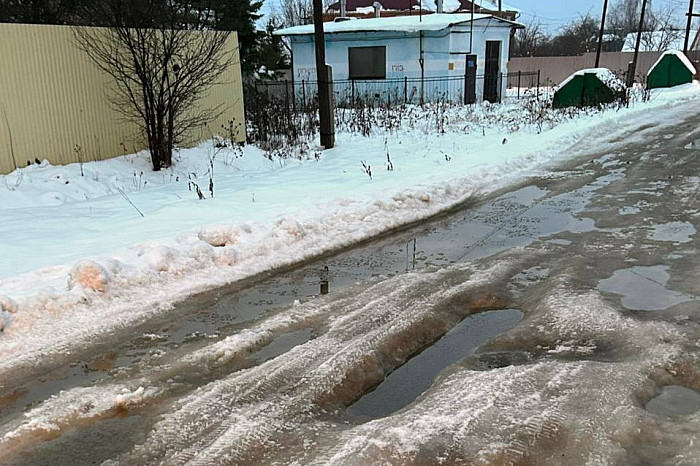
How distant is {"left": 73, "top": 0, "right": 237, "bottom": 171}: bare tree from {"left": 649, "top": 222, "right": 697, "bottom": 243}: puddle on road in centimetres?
773

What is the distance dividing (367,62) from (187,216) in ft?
68.2

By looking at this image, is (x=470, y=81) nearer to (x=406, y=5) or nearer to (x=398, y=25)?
(x=398, y=25)

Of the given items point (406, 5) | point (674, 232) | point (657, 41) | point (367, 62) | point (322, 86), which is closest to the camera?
point (674, 232)

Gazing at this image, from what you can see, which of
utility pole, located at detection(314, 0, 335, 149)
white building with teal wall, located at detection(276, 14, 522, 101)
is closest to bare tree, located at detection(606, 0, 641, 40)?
white building with teal wall, located at detection(276, 14, 522, 101)

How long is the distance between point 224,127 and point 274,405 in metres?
10.4

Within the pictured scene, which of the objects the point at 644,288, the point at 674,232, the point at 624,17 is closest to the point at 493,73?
the point at 674,232

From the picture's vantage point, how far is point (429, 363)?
393 cm

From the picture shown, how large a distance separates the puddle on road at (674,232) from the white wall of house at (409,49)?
65.2 feet

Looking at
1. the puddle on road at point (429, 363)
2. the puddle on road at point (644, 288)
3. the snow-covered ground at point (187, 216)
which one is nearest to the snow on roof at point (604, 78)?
the snow-covered ground at point (187, 216)

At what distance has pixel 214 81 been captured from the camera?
41.7 ft

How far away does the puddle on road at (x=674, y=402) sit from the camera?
321 centimetres

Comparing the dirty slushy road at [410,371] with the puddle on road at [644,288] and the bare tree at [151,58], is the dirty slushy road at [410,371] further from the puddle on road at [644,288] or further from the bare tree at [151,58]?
the bare tree at [151,58]

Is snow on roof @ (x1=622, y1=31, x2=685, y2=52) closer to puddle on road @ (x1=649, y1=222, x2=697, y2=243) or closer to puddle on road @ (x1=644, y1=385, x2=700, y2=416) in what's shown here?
puddle on road @ (x1=649, y1=222, x2=697, y2=243)

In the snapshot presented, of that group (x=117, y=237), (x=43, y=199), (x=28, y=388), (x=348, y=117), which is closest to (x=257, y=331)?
(x=28, y=388)
